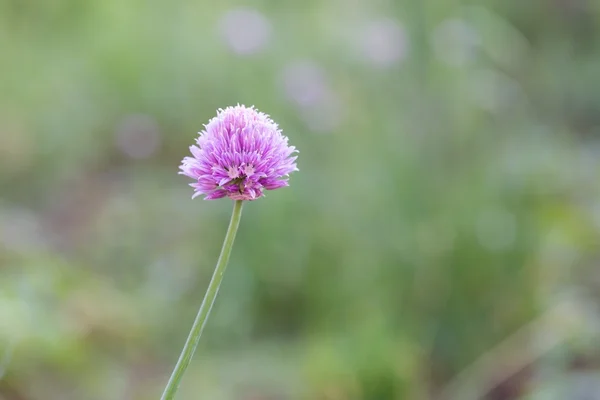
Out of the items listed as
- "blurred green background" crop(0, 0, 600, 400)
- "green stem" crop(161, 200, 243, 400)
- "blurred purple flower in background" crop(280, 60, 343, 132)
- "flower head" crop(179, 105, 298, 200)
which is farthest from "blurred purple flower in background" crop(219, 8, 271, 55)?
"green stem" crop(161, 200, 243, 400)

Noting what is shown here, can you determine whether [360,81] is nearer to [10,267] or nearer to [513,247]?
[513,247]

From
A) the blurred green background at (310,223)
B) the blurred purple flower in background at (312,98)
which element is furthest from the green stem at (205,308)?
the blurred purple flower in background at (312,98)

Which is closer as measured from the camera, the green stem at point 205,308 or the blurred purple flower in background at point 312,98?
the green stem at point 205,308

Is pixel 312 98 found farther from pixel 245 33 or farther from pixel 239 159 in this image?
pixel 239 159

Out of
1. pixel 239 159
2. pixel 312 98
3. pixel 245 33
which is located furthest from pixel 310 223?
pixel 239 159

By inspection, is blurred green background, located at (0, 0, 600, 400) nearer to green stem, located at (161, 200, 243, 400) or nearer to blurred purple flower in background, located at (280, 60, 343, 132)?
blurred purple flower in background, located at (280, 60, 343, 132)

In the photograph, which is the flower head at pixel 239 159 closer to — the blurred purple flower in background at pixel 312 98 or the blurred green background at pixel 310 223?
the blurred green background at pixel 310 223
